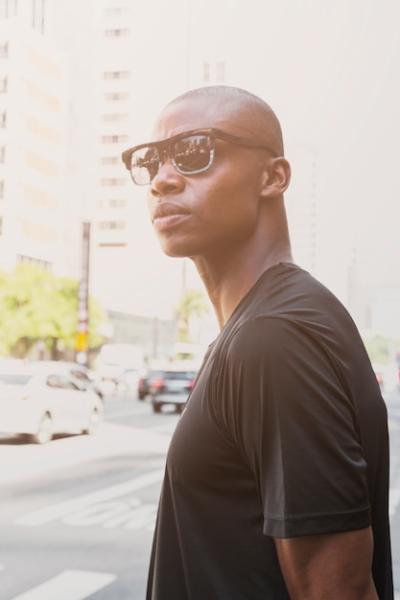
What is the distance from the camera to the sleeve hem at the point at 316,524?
48.2 inches

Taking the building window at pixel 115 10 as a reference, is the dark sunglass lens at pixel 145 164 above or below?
below

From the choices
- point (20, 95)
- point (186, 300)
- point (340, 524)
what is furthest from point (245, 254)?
point (186, 300)

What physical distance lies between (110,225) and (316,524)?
114808 millimetres

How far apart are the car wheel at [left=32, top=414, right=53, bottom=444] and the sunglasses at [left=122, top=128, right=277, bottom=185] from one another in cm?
1563

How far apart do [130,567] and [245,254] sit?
5630mm

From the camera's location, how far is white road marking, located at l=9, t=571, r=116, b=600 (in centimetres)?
585

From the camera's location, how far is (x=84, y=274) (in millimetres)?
46469

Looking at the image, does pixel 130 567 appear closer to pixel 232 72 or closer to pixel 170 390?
pixel 170 390

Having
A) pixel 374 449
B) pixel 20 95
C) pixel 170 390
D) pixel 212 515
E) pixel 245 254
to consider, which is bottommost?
pixel 170 390

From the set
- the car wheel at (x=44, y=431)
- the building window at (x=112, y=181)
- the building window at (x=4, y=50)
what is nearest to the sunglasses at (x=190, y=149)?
the car wheel at (x=44, y=431)

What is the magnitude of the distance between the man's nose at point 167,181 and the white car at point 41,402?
15419mm

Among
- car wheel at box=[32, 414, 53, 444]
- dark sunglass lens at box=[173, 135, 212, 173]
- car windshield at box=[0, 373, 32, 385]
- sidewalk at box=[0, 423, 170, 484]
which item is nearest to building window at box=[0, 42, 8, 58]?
sidewalk at box=[0, 423, 170, 484]

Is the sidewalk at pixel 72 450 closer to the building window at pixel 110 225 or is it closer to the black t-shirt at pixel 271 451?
the black t-shirt at pixel 271 451

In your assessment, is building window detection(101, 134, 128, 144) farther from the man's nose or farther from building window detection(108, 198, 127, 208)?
the man's nose
